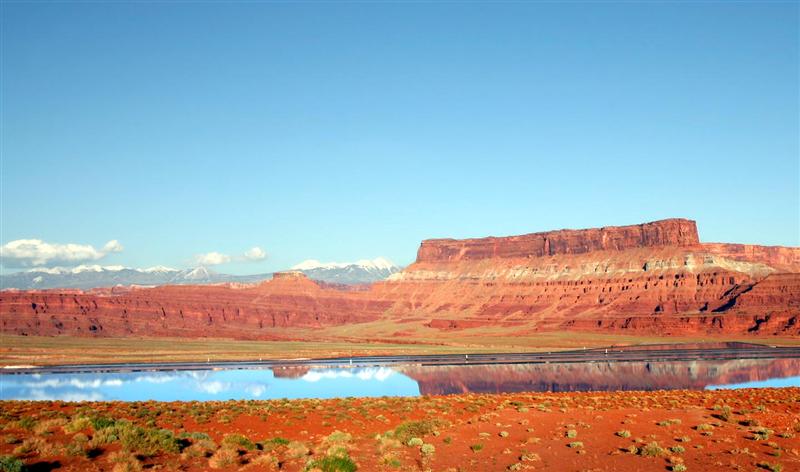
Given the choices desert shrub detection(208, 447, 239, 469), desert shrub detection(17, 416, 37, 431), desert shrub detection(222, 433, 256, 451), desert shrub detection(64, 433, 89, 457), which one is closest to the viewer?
desert shrub detection(64, 433, 89, 457)

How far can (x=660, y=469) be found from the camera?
20703 millimetres

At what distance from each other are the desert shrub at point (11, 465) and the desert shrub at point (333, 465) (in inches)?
270

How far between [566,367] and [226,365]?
36.7 m

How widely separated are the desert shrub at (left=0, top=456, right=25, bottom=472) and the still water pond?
33.9 meters

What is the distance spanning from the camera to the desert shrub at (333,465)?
19.9 m

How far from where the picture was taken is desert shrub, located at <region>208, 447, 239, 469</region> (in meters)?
19.3

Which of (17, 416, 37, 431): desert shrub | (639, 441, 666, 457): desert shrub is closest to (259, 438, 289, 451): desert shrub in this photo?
(17, 416, 37, 431): desert shrub

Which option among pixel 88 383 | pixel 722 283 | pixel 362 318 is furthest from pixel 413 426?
pixel 362 318

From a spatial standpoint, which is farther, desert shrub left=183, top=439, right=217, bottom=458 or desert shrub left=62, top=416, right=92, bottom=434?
desert shrub left=62, top=416, right=92, bottom=434

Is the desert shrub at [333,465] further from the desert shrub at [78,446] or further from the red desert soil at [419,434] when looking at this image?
the desert shrub at [78,446]

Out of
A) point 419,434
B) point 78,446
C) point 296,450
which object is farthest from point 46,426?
point 419,434

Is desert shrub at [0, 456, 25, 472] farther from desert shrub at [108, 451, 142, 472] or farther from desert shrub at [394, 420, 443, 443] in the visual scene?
desert shrub at [394, 420, 443, 443]

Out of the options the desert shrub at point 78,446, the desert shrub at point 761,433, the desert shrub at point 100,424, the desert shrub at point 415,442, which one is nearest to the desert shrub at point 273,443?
→ the desert shrub at point 415,442

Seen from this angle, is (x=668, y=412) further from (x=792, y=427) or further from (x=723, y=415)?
(x=792, y=427)
